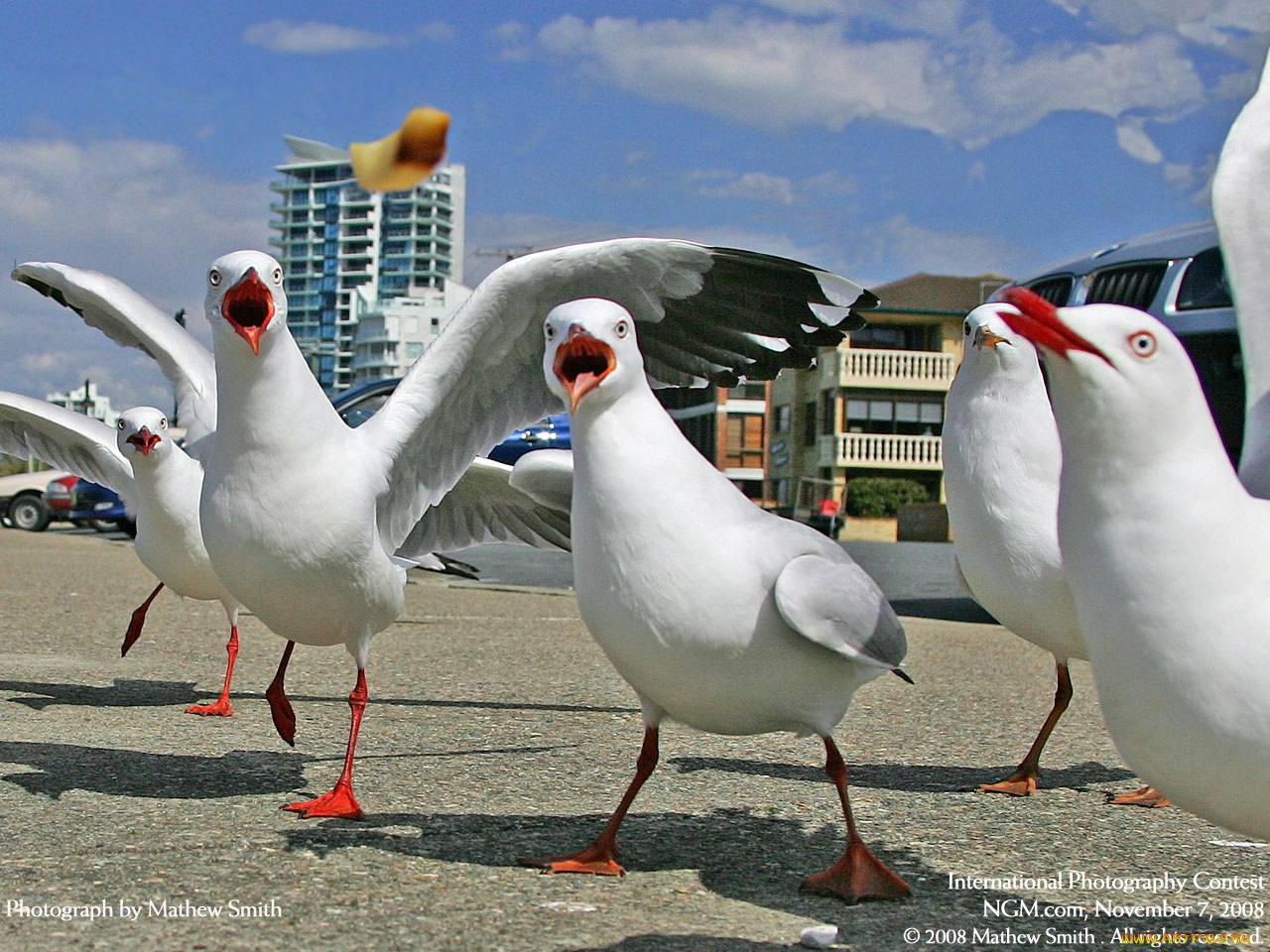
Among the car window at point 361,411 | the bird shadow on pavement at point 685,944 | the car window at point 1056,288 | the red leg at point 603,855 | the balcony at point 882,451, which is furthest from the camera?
the balcony at point 882,451

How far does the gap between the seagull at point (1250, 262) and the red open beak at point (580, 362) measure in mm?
1264

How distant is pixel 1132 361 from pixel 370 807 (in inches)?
94.6

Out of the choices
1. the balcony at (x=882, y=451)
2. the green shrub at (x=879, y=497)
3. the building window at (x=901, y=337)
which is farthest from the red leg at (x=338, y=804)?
the building window at (x=901, y=337)

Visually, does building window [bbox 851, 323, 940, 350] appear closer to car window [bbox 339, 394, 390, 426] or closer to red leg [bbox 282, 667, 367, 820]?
car window [bbox 339, 394, 390, 426]

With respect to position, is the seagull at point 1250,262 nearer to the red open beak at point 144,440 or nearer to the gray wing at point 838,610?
the gray wing at point 838,610

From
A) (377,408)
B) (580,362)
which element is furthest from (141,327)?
(377,408)

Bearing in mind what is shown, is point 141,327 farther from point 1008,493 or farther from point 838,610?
point 838,610

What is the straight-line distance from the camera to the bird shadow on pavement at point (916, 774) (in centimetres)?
397

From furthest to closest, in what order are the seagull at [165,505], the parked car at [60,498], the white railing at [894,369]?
the white railing at [894,369], the parked car at [60,498], the seagull at [165,505]

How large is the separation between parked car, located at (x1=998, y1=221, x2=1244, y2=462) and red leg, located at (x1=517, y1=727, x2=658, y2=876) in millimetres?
3959

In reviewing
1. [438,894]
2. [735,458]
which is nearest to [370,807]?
[438,894]

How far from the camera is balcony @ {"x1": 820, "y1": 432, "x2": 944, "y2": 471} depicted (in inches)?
1563

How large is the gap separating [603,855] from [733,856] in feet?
1.16

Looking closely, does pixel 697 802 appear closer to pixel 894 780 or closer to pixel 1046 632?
pixel 894 780
